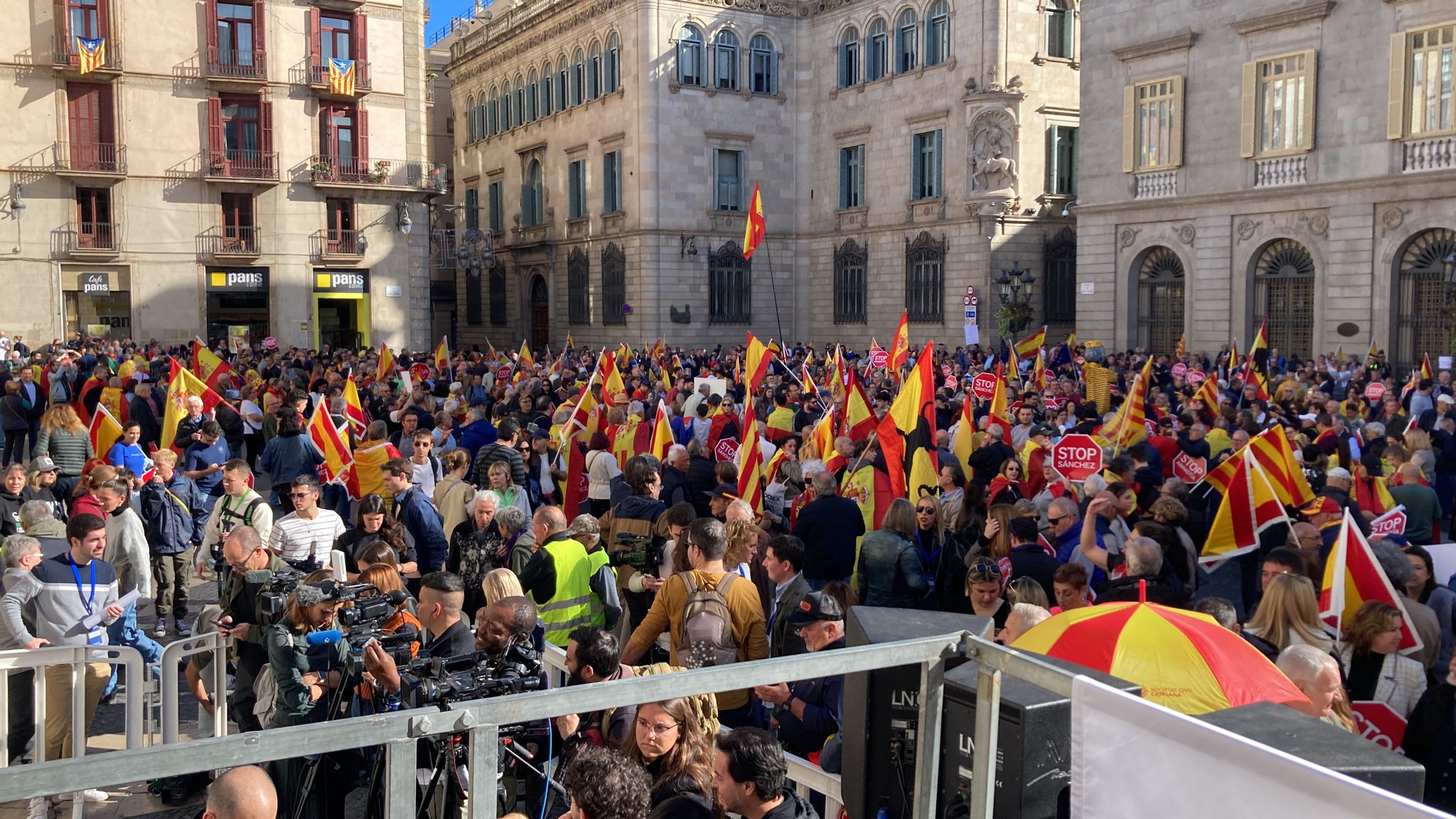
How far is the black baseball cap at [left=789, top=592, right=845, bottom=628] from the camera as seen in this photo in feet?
17.6

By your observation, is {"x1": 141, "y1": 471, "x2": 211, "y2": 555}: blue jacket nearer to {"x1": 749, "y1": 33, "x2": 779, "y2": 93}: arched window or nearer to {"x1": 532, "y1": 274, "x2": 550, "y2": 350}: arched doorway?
{"x1": 749, "y1": 33, "x2": 779, "y2": 93}: arched window

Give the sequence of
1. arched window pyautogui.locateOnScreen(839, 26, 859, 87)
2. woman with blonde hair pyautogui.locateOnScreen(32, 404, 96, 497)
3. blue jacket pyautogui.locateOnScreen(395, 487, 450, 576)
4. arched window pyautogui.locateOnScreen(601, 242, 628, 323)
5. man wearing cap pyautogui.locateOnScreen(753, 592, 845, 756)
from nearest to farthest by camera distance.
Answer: man wearing cap pyautogui.locateOnScreen(753, 592, 845, 756) → blue jacket pyautogui.locateOnScreen(395, 487, 450, 576) → woman with blonde hair pyautogui.locateOnScreen(32, 404, 96, 497) → arched window pyautogui.locateOnScreen(839, 26, 859, 87) → arched window pyautogui.locateOnScreen(601, 242, 628, 323)

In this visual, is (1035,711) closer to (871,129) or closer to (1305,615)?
(1305,615)

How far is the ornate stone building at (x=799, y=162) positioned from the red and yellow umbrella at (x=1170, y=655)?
1234 inches

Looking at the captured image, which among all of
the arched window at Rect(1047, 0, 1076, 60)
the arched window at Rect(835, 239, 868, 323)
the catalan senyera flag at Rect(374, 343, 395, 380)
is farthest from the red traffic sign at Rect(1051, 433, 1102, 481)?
the arched window at Rect(835, 239, 868, 323)

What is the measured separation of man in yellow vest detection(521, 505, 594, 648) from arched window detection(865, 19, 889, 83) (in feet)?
109

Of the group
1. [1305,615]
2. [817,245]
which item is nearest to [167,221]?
[817,245]

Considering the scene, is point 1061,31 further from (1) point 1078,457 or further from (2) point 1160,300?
(1) point 1078,457

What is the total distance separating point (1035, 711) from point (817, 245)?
3930 centimetres

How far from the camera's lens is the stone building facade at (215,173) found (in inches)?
1328

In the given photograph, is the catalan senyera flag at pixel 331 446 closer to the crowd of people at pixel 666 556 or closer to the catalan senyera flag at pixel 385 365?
the crowd of people at pixel 666 556

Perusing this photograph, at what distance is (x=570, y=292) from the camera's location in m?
45.2

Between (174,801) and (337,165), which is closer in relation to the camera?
(174,801)

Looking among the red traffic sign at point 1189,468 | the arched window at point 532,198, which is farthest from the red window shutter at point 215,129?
the red traffic sign at point 1189,468
